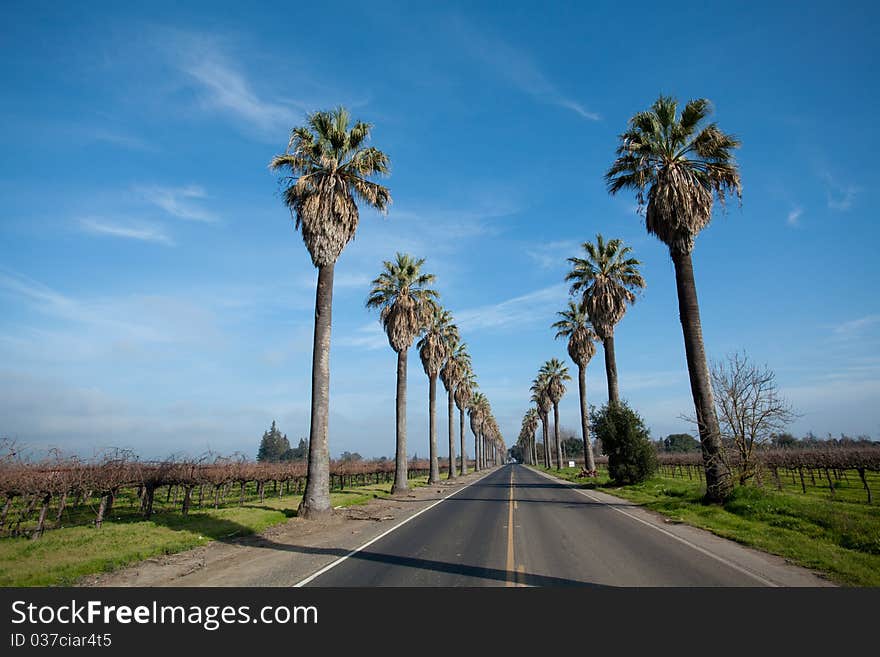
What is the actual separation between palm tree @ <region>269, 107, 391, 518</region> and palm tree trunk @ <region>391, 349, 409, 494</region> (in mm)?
14909

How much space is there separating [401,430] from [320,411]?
16.0m

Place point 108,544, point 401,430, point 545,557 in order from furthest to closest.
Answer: point 401,430, point 108,544, point 545,557

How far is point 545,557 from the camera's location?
33.8 feet

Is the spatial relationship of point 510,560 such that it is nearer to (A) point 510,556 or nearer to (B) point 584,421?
(A) point 510,556

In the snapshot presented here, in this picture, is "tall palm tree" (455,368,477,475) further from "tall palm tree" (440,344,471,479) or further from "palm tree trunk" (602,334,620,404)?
"palm tree trunk" (602,334,620,404)

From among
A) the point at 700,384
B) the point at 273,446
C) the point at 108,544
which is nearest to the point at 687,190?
the point at 700,384

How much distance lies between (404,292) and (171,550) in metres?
24.9

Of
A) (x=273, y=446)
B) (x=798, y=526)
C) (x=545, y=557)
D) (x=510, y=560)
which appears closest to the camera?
(x=510, y=560)

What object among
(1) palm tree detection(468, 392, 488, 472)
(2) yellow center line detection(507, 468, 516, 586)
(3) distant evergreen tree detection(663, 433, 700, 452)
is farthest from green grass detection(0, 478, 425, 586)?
(3) distant evergreen tree detection(663, 433, 700, 452)

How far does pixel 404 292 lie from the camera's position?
118ft

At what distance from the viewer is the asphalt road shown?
8.48 m

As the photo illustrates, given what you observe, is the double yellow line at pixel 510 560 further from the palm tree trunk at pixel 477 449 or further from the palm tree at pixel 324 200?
Result: the palm tree trunk at pixel 477 449
